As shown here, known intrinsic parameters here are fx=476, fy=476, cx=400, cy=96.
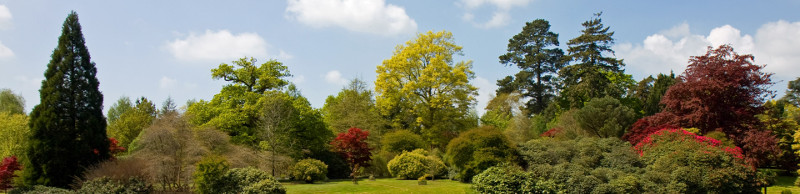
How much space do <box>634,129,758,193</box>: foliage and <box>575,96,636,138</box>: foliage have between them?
811 centimetres

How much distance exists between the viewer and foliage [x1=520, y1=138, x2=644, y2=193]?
55.9 ft

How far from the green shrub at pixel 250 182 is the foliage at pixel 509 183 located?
7.24m

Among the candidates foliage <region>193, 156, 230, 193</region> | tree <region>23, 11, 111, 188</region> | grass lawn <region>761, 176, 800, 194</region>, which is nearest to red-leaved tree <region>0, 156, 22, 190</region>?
tree <region>23, 11, 111, 188</region>

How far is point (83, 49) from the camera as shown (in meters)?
20.5

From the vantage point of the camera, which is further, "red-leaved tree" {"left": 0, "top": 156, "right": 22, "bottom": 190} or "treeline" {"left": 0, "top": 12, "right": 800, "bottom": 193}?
"red-leaved tree" {"left": 0, "top": 156, "right": 22, "bottom": 190}

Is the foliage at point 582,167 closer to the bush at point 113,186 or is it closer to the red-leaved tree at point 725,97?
the red-leaved tree at point 725,97

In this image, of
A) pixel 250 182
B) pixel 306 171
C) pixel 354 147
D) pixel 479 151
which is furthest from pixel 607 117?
pixel 250 182

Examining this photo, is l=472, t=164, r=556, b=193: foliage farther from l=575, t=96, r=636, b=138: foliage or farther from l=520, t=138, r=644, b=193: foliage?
l=575, t=96, r=636, b=138: foliage

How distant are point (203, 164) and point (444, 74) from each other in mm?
19770

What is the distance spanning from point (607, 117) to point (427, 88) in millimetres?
12087

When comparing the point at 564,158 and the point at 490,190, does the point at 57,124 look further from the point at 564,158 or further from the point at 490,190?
the point at 564,158

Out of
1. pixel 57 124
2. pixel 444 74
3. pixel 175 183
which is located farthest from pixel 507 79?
pixel 57 124

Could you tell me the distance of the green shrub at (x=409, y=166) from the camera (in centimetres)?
2464

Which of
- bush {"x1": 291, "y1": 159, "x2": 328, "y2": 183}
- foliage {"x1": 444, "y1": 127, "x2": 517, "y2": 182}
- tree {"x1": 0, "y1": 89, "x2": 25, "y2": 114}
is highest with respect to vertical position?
tree {"x1": 0, "y1": 89, "x2": 25, "y2": 114}
